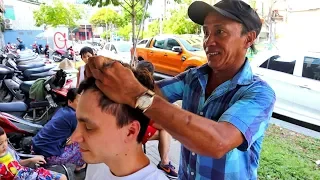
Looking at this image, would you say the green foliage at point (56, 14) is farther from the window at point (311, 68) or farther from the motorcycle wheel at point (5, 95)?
the window at point (311, 68)

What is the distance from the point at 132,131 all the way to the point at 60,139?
85.3 inches

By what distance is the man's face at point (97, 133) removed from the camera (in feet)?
3.67

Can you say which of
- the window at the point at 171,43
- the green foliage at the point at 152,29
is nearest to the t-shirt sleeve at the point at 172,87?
the window at the point at 171,43

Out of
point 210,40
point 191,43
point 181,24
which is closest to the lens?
point 210,40

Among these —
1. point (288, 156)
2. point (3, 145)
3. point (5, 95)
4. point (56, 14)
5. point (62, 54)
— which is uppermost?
point (56, 14)

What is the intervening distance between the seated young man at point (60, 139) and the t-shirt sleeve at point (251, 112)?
7.44ft

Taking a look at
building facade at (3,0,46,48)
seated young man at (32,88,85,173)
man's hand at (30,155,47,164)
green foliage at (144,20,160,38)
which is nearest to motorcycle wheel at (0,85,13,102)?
seated young man at (32,88,85,173)

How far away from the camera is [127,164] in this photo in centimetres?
119

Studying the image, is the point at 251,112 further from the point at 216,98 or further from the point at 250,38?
the point at 250,38

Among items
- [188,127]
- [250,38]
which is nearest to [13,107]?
[250,38]

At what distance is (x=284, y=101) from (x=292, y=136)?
0.96 metres

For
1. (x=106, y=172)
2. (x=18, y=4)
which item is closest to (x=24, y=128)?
(x=106, y=172)

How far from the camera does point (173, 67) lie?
9352 mm

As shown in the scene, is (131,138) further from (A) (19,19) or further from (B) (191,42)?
(A) (19,19)
